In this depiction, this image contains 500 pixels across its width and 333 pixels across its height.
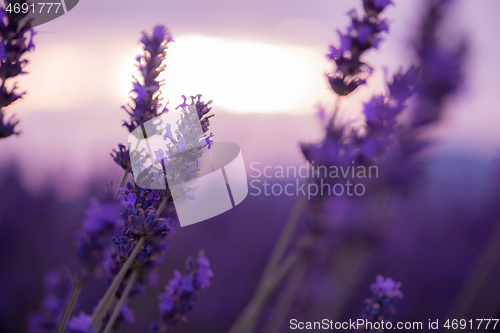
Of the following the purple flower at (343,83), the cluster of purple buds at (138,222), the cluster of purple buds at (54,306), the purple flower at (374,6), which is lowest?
the cluster of purple buds at (54,306)

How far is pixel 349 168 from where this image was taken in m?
1.51

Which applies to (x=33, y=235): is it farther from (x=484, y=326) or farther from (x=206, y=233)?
(x=484, y=326)

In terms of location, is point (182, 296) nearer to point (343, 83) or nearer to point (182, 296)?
point (182, 296)

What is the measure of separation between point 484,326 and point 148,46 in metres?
2.83

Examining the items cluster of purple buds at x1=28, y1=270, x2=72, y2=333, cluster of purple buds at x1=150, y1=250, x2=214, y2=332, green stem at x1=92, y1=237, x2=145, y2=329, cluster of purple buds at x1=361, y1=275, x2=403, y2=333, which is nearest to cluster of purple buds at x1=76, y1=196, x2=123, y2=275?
green stem at x1=92, y1=237, x2=145, y2=329

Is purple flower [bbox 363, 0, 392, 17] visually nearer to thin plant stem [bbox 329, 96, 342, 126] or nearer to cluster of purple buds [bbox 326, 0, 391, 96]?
cluster of purple buds [bbox 326, 0, 391, 96]

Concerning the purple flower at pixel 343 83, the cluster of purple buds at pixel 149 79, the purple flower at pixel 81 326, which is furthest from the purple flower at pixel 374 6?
the purple flower at pixel 81 326

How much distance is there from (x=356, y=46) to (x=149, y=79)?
0.80m

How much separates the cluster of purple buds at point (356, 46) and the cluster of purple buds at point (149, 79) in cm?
69

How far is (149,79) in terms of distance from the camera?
0.87m

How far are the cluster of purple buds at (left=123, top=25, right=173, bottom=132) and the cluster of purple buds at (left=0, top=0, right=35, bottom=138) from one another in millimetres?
278

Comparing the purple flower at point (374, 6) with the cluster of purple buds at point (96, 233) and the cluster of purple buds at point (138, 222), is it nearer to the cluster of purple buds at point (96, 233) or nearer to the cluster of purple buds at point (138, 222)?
the cluster of purple buds at point (138, 222)

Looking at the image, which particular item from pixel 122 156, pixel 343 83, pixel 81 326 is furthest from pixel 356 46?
pixel 81 326

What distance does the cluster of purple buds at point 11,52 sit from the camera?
83cm
